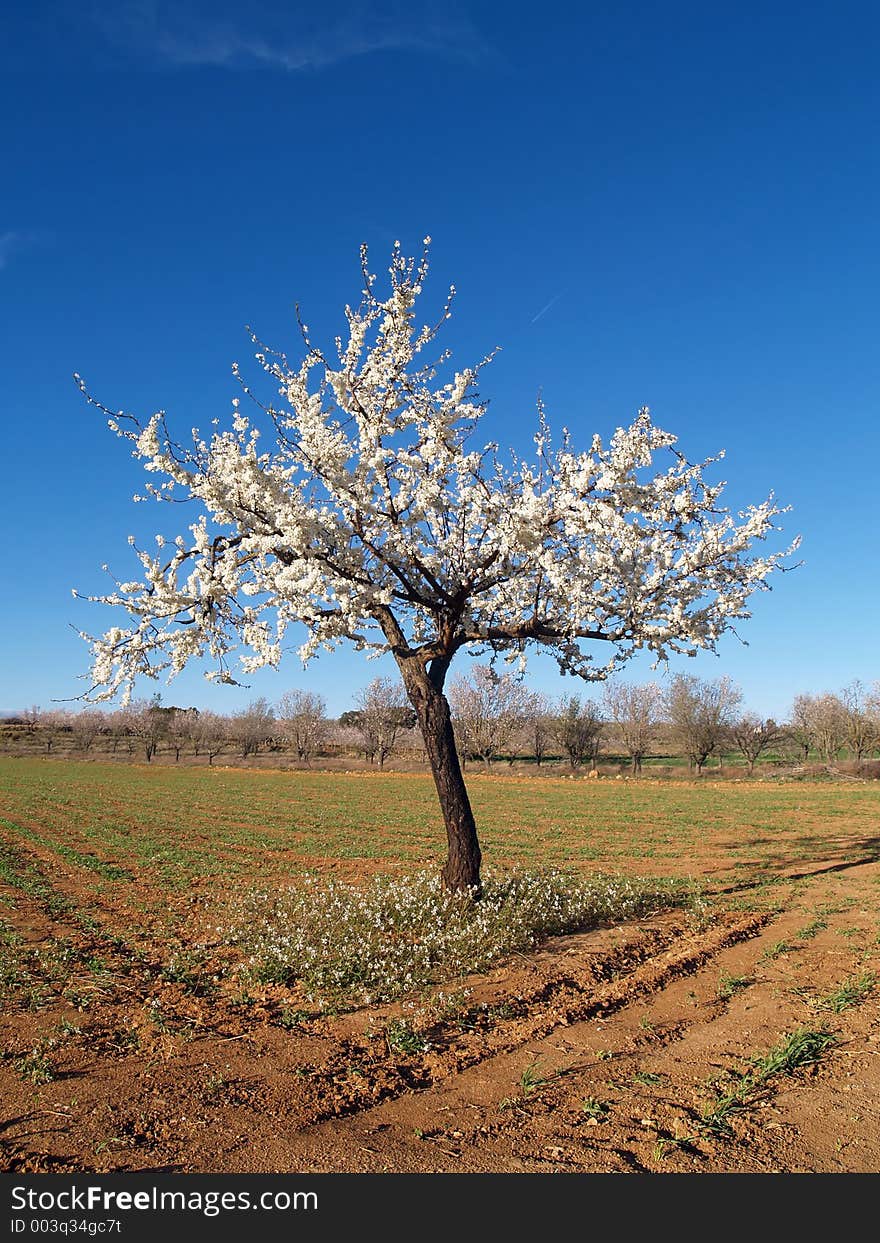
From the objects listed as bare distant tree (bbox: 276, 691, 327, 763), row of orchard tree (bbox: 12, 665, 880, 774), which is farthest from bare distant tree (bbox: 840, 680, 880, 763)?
bare distant tree (bbox: 276, 691, 327, 763)

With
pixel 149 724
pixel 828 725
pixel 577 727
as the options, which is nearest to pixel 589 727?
pixel 577 727

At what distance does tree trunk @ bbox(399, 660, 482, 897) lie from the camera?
464 inches

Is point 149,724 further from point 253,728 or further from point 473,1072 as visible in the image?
point 473,1072

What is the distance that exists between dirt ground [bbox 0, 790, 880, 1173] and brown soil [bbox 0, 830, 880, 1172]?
0.9 inches

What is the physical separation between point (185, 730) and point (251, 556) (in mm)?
111322

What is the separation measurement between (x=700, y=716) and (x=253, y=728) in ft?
206

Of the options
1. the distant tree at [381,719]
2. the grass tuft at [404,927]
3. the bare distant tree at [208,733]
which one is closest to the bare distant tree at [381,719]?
the distant tree at [381,719]

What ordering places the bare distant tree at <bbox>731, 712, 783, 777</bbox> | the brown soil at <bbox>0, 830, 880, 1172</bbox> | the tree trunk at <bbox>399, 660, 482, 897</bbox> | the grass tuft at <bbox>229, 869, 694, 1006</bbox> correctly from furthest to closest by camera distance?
the bare distant tree at <bbox>731, 712, 783, 777</bbox> → the tree trunk at <bbox>399, 660, 482, 897</bbox> → the grass tuft at <bbox>229, 869, 694, 1006</bbox> → the brown soil at <bbox>0, 830, 880, 1172</bbox>

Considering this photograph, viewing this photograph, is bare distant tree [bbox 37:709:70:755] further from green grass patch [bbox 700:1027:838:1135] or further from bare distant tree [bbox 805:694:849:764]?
green grass patch [bbox 700:1027:838:1135]

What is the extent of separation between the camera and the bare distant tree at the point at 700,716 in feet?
246

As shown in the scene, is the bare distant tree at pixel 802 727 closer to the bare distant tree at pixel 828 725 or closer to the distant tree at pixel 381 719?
the bare distant tree at pixel 828 725

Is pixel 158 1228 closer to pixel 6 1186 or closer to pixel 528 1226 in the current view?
pixel 6 1186

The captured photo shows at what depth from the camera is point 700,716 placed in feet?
250

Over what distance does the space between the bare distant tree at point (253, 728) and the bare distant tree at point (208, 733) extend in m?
1.59
